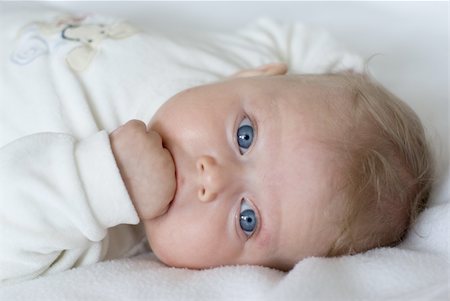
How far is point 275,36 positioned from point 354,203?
0.66 m

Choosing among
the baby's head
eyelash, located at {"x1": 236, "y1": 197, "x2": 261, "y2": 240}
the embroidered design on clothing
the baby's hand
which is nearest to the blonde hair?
the baby's head

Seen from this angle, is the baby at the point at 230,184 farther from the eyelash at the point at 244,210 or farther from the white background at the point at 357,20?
the white background at the point at 357,20

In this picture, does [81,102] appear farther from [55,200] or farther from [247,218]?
[247,218]

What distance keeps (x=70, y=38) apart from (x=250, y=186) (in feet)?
1.79

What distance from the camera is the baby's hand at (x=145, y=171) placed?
1030 mm

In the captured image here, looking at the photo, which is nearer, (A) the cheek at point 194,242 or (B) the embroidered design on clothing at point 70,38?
(A) the cheek at point 194,242

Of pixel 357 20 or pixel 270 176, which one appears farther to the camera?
pixel 357 20

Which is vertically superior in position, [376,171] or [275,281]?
[376,171]

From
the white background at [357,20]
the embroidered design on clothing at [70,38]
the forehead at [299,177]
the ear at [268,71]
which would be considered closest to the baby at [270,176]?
the forehead at [299,177]

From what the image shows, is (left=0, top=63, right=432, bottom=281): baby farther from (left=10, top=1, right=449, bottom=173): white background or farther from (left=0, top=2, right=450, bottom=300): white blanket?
(left=10, top=1, right=449, bottom=173): white background

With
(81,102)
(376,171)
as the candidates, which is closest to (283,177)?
(376,171)

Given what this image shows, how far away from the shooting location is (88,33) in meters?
1.39

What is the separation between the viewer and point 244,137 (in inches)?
41.8

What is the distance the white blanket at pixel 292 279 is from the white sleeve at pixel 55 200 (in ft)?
0.17
